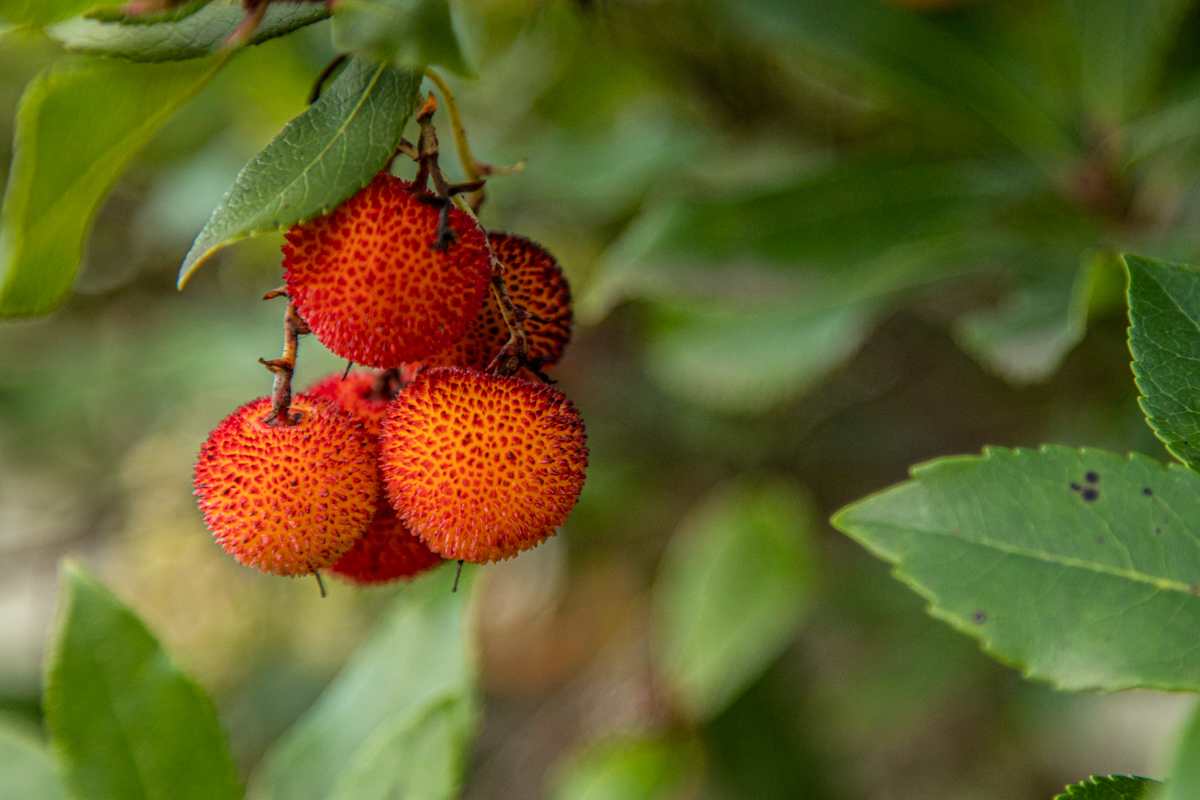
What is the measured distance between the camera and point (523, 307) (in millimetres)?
775

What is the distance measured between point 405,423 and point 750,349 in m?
0.74

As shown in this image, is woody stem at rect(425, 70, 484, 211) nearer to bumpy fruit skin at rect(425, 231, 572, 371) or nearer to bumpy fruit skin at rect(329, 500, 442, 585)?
bumpy fruit skin at rect(425, 231, 572, 371)

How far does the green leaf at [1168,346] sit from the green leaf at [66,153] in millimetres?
656

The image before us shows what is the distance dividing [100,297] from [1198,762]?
2.39 metres

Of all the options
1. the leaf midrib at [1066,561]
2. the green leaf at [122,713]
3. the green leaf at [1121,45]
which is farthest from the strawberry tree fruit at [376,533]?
the green leaf at [1121,45]

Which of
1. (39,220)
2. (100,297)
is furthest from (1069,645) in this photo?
(100,297)

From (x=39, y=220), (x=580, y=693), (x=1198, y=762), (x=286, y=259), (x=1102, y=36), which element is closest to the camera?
(x=1198, y=762)

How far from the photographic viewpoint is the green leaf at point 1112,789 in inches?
23.6

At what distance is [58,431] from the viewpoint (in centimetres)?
203

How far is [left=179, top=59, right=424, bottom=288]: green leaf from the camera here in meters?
0.62

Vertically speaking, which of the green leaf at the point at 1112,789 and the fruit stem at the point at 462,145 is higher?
the fruit stem at the point at 462,145

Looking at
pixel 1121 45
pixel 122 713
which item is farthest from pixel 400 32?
pixel 1121 45

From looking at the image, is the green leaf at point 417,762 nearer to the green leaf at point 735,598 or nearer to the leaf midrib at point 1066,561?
the leaf midrib at point 1066,561

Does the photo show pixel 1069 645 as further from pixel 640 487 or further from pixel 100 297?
pixel 100 297
